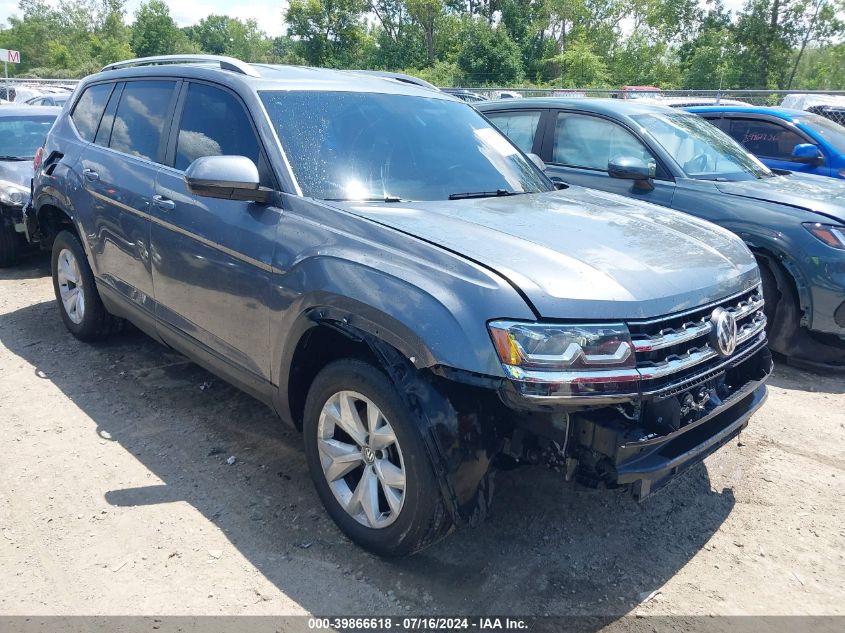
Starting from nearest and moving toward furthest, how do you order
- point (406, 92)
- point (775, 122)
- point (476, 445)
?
point (476, 445) → point (406, 92) → point (775, 122)

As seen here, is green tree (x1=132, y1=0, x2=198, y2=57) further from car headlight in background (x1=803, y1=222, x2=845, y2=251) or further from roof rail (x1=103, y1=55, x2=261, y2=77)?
car headlight in background (x1=803, y1=222, x2=845, y2=251)

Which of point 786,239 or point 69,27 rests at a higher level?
point 69,27

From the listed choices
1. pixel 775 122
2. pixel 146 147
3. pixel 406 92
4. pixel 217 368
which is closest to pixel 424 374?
pixel 217 368

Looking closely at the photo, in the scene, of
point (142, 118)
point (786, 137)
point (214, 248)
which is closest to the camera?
point (214, 248)

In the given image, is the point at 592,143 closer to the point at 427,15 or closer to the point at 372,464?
the point at 372,464

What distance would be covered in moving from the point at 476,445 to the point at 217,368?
174 centimetres

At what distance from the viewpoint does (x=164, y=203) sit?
378 centimetres

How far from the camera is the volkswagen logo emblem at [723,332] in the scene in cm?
271

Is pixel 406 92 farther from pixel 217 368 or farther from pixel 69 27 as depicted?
pixel 69 27

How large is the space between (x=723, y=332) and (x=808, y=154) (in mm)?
6279

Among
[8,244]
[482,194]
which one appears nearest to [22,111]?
[8,244]

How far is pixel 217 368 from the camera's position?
144 inches

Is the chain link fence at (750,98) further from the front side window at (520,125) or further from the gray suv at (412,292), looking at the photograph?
the gray suv at (412,292)

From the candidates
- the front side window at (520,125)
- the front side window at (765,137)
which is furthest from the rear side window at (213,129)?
the front side window at (765,137)
